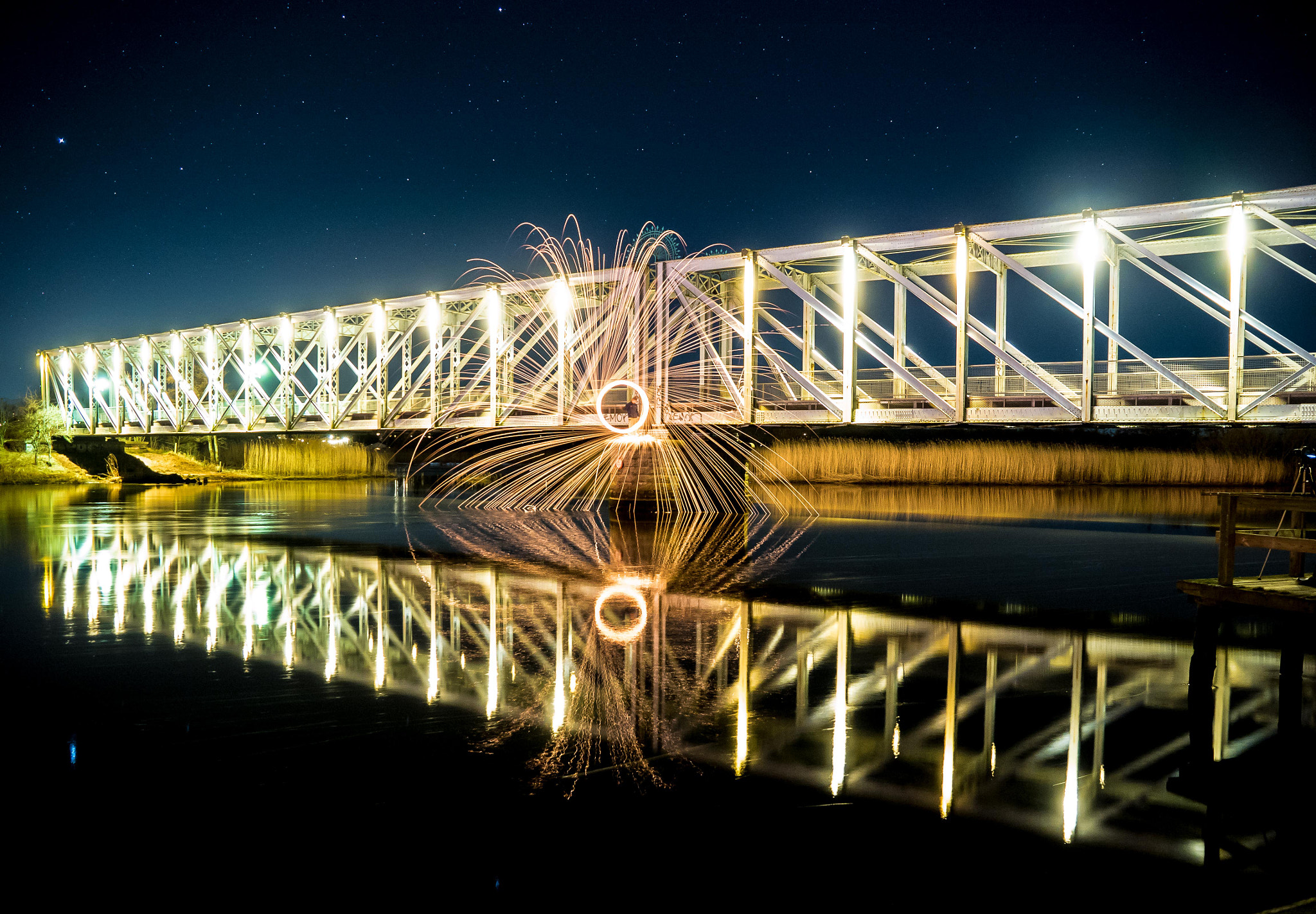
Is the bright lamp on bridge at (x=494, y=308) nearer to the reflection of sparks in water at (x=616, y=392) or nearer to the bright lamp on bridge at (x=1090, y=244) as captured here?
the reflection of sparks in water at (x=616, y=392)

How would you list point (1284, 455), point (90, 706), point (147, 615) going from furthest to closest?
point (1284, 455) → point (147, 615) → point (90, 706)

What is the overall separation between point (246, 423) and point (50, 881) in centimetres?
3514

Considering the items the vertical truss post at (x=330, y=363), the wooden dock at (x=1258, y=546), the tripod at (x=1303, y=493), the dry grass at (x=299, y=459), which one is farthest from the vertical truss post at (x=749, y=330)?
the dry grass at (x=299, y=459)

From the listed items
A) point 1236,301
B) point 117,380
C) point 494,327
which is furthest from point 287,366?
point 1236,301

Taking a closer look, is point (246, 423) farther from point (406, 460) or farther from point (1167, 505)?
point (1167, 505)

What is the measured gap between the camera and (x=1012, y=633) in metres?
9.29

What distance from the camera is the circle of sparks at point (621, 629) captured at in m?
8.98

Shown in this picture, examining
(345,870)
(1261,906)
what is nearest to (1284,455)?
(1261,906)

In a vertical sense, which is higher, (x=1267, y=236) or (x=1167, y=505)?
(x=1267, y=236)

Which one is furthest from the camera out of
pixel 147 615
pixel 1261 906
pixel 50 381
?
pixel 50 381

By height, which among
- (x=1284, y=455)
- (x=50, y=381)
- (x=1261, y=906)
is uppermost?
(x=50, y=381)

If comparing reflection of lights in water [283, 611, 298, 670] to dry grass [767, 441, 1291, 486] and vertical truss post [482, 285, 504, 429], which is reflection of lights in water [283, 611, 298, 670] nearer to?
vertical truss post [482, 285, 504, 429]

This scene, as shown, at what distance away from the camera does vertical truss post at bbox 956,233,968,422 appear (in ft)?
64.2

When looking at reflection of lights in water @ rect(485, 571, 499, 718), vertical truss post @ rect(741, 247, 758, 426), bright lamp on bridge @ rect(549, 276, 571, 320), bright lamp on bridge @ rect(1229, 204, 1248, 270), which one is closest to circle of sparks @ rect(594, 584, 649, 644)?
reflection of lights in water @ rect(485, 571, 499, 718)
